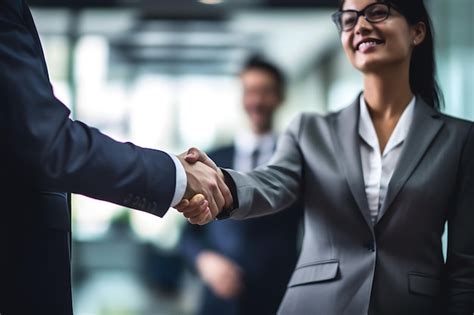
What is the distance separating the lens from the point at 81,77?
24.0 feet

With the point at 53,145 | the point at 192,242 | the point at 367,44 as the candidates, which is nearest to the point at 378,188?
the point at 367,44

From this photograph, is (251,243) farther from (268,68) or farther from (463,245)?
(463,245)

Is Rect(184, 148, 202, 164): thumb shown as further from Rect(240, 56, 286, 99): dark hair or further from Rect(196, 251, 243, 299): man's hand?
Rect(240, 56, 286, 99): dark hair

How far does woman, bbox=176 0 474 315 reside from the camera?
197cm

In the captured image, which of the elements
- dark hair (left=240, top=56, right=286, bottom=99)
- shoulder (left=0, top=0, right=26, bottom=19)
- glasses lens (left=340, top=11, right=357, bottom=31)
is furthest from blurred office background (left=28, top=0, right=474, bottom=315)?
shoulder (left=0, top=0, right=26, bottom=19)

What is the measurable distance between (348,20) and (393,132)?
33 centimetres

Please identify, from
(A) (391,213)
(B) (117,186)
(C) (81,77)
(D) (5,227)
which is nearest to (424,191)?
(A) (391,213)

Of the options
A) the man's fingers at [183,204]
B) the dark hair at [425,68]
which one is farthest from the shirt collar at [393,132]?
the man's fingers at [183,204]

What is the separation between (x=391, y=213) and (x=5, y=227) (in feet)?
3.03

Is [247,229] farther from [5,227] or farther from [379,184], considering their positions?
[5,227]

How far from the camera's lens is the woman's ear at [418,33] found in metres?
2.20

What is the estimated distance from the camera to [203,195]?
6.77ft

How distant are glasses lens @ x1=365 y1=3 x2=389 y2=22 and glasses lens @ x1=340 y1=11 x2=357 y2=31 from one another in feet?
0.15

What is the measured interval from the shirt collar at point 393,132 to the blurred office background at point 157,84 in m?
4.63
